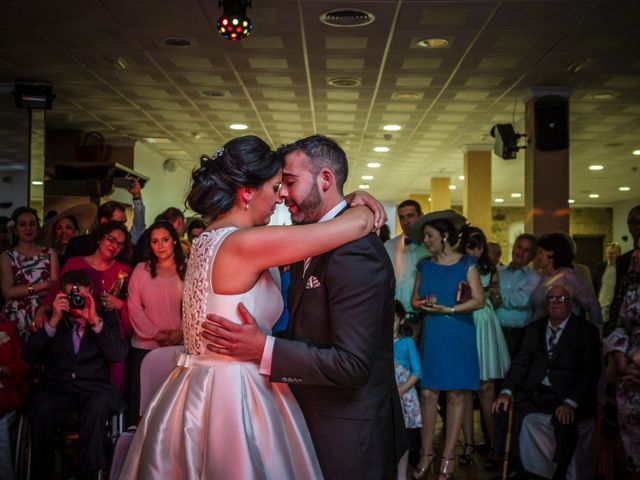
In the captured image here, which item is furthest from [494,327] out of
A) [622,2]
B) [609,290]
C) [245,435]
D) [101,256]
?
[609,290]

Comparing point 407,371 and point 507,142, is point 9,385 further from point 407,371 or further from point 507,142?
point 507,142

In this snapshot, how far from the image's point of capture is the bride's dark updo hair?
2.01 m

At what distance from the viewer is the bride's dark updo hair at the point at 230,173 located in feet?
6.59

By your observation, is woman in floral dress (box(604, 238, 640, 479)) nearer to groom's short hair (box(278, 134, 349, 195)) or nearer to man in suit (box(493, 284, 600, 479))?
man in suit (box(493, 284, 600, 479))

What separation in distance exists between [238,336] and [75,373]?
2726mm

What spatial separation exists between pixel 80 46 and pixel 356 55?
→ 2.42 m

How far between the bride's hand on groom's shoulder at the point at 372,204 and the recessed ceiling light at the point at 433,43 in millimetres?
4326

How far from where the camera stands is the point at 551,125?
316 inches

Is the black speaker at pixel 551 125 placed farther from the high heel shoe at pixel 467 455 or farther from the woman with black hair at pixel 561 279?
A: the high heel shoe at pixel 467 455

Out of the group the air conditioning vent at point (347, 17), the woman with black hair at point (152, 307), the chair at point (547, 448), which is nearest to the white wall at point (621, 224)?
the air conditioning vent at point (347, 17)

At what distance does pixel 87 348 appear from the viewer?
433 cm

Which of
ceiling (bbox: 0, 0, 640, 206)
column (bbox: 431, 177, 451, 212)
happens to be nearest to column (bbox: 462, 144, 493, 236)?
ceiling (bbox: 0, 0, 640, 206)

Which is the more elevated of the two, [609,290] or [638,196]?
[638,196]

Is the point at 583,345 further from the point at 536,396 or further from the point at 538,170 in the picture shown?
the point at 538,170
